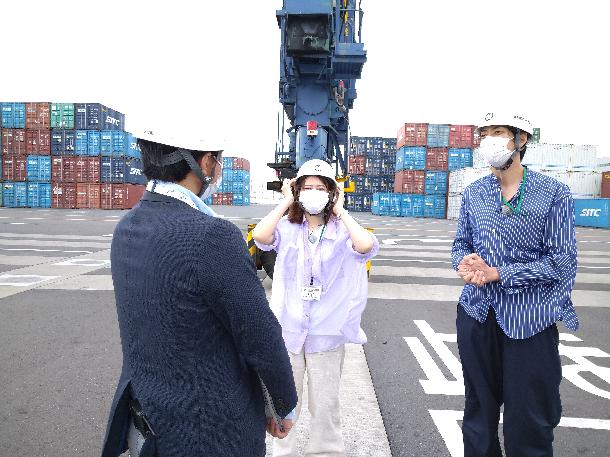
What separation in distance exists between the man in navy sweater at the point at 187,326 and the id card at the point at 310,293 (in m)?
0.98

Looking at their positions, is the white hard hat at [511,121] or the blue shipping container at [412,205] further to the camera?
the blue shipping container at [412,205]

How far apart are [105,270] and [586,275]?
1005 centimetres

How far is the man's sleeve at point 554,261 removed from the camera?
1812 millimetres

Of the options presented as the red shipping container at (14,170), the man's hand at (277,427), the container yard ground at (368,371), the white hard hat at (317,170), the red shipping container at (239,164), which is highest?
the red shipping container at (239,164)

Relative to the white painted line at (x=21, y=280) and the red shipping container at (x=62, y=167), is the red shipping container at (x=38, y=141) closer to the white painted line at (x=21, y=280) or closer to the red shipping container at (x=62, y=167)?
the red shipping container at (x=62, y=167)

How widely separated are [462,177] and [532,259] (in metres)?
30.1

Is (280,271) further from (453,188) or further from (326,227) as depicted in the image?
(453,188)

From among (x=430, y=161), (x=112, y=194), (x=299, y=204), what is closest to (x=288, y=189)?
(x=299, y=204)

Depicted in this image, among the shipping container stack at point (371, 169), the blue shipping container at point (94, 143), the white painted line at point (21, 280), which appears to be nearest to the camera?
the white painted line at point (21, 280)

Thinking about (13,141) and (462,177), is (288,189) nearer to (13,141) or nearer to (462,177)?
(462,177)

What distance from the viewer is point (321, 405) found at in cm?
211

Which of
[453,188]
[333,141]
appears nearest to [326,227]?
[333,141]

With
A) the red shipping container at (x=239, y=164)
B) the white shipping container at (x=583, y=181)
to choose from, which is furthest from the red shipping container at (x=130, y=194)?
the white shipping container at (x=583, y=181)

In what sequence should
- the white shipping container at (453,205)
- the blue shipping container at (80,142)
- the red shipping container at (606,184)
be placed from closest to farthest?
the red shipping container at (606,184) → the blue shipping container at (80,142) → the white shipping container at (453,205)
